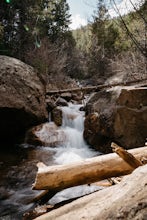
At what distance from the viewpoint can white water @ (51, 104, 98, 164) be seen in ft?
22.2

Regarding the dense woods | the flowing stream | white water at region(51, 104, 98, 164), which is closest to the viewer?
the flowing stream

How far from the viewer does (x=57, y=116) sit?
9.00 meters

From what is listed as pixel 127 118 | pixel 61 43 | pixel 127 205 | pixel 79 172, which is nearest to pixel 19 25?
pixel 61 43

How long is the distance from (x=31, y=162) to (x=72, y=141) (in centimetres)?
201

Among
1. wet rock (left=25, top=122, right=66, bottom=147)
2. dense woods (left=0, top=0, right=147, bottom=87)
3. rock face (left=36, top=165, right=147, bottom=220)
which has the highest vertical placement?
dense woods (left=0, top=0, right=147, bottom=87)

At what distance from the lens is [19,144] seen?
828 centimetres

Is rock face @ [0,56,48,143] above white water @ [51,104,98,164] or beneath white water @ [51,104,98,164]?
above

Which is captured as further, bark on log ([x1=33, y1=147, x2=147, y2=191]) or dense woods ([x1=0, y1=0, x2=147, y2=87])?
dense woods ([x1=0, y1=0, x2=147, y2=87])

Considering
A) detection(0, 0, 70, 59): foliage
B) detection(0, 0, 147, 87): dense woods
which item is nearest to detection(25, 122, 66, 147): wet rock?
detection(0, 0, 147, 87): dense woods

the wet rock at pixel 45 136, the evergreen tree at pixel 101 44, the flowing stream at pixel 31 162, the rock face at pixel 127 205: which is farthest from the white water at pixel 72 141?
the evergreen tree at pixel 101 44

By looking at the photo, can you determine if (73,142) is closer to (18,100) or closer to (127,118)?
(127,118)

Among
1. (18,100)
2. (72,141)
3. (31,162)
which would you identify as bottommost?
(31,162)

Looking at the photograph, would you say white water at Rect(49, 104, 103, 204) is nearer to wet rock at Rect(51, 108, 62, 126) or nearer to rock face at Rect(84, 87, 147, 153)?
wet rock at Rect(51, 108, 62, 126)

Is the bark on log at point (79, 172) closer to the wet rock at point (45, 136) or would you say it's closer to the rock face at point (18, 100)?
the wet rock at point (45, 136)
